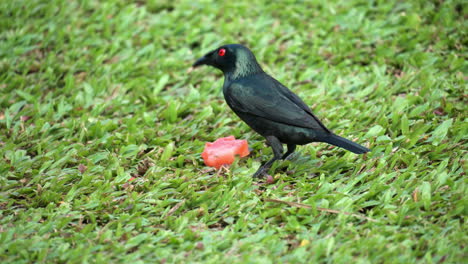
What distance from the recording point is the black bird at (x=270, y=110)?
4320 mm

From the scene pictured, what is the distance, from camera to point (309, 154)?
479 cm

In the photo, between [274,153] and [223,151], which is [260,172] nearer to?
[274,153]

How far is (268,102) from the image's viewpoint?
4512mm

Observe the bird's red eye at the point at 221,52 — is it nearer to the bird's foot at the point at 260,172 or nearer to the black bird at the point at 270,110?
the black bird at the point at 270,110

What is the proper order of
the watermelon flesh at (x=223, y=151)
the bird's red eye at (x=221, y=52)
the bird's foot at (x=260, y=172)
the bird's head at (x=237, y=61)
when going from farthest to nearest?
the bird's red eye at (x=221, y=52) < the bird's head at (x=237, y=61) < the watermelon flesh at (x=223, y=151) < the bird's foot at (x=260, y=172)

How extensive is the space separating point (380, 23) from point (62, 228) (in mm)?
4665

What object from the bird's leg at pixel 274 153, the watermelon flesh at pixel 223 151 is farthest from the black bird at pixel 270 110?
the watermelon flesh at pixel 223 151

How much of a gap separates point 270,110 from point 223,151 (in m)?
0.54

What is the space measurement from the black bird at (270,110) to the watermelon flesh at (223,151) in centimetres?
23

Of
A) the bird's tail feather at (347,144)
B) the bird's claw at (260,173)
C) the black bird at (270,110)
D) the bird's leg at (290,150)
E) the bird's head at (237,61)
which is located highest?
the bird's head at (237,61)

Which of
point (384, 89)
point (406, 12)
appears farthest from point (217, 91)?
point (406, 12)

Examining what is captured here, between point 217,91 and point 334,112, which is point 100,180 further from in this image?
point 334,112

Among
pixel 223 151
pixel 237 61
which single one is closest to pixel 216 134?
pixel 223 151

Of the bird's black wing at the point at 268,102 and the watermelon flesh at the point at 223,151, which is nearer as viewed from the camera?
the bird's black wing at the point at 268,102
